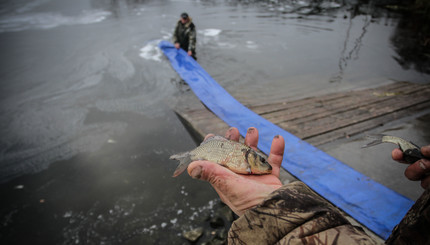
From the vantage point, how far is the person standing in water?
9383mm

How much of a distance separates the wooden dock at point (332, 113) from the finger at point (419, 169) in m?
2.21

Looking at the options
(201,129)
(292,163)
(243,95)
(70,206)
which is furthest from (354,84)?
(70,206)

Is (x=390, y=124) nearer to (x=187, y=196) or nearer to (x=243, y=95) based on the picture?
(x=243, y=95)

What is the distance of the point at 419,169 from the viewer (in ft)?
7.23

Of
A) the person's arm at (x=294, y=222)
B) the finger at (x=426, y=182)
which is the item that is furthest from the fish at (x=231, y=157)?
the finger at (x=426, y=182)

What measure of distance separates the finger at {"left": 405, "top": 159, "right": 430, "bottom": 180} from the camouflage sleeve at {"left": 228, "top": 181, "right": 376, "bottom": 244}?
4.88 ft

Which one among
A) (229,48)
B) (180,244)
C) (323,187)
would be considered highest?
(229,48)

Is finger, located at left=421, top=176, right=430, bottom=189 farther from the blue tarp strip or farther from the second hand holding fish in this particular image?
the blue tarp strip

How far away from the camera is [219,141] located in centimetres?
234

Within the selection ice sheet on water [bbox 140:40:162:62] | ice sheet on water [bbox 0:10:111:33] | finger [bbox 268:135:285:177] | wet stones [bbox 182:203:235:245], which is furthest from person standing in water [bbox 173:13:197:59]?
ice sheet on water [bbox 0:10:111:33]

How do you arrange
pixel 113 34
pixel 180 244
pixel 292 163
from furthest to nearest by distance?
1. pixel 113 34
2. pixel 292 163
3. pixel 180 244

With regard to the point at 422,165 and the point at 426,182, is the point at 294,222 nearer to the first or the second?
the point at 422,165

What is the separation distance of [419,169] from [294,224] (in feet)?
5.93

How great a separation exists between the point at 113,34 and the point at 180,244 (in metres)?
12.6
